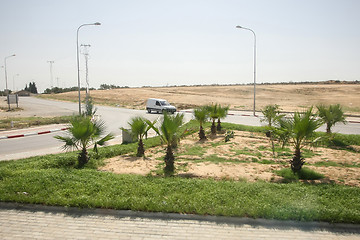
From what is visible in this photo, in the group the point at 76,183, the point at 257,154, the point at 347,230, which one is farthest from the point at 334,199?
the point at 76,183

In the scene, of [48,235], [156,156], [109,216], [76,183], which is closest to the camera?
[48,235]

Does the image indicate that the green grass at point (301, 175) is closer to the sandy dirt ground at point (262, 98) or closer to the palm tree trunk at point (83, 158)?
the palm tree trunk at point (83, 158)

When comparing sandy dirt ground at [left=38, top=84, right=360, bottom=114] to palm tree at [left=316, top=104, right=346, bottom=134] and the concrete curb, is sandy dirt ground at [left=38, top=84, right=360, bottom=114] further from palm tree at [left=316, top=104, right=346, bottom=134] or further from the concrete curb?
the concrete curb

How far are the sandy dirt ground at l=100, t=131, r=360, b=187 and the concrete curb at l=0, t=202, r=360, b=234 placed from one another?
2.58m

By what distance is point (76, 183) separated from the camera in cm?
710

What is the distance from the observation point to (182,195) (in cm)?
644

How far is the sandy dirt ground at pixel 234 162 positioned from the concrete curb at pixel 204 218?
258cm

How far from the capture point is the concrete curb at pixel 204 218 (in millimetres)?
5341

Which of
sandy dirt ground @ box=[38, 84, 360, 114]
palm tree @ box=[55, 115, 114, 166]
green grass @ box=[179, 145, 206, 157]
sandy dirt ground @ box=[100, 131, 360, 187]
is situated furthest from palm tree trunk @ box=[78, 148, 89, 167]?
sandy dirt ground @ box=[38, 84, 360, 114]

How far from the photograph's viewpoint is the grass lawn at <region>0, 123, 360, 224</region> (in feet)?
18.7

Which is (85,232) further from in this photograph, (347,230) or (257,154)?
(257,154)

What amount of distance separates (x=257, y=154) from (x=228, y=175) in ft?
10.4

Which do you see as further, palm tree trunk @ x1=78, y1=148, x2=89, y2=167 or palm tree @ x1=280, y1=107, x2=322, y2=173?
palm tree trunk @ x1=78, y1=148, x2=89, y2=167

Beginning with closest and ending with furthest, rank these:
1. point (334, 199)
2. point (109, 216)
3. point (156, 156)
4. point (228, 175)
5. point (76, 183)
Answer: point (109, 216)
point (334, 199)
point (76, 183)
point (228, 175)
point (156, 156)
